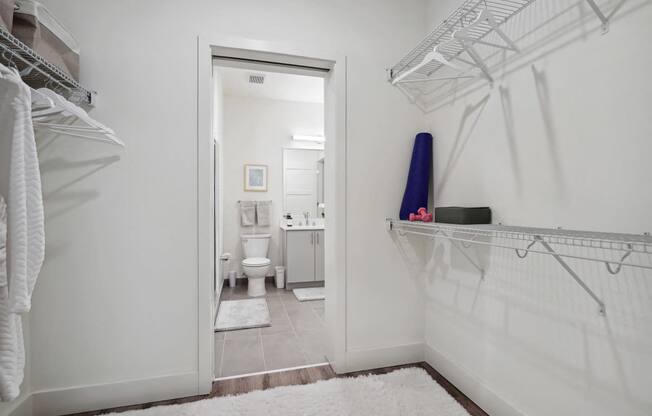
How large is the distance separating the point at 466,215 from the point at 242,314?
2.48 m

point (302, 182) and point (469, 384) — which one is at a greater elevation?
point (302, 182)

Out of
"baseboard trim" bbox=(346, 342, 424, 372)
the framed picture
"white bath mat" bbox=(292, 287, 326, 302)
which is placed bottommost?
"white bath mat" bbox=(292, 287, 326, 302)

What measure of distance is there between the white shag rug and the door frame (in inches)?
6.8

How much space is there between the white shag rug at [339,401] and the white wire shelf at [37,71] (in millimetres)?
1675

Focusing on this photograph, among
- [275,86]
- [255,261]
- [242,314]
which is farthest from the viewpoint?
[275,86]

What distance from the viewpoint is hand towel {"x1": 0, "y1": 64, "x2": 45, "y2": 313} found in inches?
36.6

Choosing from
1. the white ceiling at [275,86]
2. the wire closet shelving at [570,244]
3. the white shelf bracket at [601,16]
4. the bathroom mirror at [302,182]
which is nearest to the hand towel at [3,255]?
the wire closet shelving at [570,244]

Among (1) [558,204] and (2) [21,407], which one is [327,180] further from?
(2) [21,407]

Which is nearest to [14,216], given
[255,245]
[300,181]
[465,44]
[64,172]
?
[64,172]

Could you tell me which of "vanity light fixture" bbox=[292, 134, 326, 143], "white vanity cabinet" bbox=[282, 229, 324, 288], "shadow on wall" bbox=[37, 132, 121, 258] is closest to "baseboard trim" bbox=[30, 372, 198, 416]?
"shadow on wall" bbox=[37, 132, 121, 258]

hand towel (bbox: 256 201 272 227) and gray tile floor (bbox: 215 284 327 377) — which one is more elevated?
hand towel (bbox: 256 201 272 227)

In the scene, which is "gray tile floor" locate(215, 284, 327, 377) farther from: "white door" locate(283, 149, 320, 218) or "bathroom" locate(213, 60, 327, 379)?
"white door" locate(283, 149, 320, 218)

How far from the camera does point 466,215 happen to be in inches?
63.1

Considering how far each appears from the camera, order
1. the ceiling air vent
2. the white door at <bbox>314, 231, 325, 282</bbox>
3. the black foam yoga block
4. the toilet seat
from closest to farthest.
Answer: the black foam yoga block → the ceiling air vent → the toilet seat → the white door at <bbox>314, 231, 325, 282</bbox>
